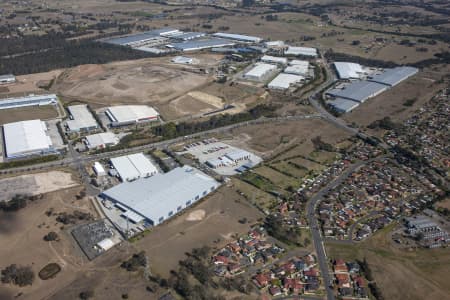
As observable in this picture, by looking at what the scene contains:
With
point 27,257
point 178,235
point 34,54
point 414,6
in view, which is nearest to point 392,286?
point 178,235

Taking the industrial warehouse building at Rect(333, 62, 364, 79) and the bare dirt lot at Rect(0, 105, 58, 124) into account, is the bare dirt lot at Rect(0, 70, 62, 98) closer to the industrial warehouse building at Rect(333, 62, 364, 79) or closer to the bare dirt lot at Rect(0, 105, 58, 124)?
the bare dirt lot at Rect(0, 105, 58, 124)

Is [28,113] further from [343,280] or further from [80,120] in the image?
[343,280]

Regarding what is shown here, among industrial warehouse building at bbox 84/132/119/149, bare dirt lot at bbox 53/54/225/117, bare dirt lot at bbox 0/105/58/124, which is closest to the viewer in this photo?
industrial warehouse building at bbox 84/132/119/149

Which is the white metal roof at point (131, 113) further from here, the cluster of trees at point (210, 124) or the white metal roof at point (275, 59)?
the white metal roof at point (275, 59)

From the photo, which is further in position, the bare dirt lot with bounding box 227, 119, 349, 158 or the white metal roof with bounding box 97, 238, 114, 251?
the bare dirt lot with bounding box 227, 119, 349, 158

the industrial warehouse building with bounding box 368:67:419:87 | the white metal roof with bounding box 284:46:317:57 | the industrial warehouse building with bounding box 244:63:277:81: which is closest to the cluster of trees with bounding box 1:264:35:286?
the industrial warehouse building with bounding box 244:63:277:81

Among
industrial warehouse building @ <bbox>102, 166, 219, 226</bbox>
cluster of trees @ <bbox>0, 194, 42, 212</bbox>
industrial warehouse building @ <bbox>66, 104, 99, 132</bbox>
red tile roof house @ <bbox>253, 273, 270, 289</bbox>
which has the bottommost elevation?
red tile roof house @ <bbox>253, 273, 270, 289</bbox>

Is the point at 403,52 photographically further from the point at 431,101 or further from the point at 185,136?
the point at 185,136

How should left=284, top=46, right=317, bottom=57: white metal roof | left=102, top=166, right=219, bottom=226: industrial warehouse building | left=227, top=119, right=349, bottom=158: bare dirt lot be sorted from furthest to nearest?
1. left=284, top=46, right=317, bottom=57: white metal roof
2. left=227, top=119, right=349, bottom=158: bare dirt lot
3. left=102, top=166, right=219, bottom=226: industrial warehouse building

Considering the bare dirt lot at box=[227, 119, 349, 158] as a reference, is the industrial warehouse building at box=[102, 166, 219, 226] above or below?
below

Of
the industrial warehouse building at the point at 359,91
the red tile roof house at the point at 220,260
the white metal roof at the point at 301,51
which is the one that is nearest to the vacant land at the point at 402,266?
the red tile roof house at the point at 220,260
